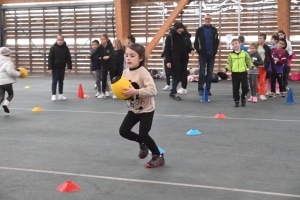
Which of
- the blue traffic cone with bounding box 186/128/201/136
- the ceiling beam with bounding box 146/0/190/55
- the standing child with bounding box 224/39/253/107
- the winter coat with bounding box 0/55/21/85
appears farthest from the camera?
the ceiling beam with bounding box 146/0/190/55

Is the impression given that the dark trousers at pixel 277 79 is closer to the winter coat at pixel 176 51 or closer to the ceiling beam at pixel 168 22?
the winter coat at pixel 176 51

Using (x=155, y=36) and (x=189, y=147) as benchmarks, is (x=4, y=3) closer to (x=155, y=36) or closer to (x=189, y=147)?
(x=155, y=36)

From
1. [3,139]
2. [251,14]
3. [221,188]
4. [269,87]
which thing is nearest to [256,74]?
[269,87]

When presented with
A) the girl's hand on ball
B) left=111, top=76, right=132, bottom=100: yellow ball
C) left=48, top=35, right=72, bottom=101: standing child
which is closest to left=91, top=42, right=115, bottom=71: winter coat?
left=48, top=35, right=72, bottom=101: standing child

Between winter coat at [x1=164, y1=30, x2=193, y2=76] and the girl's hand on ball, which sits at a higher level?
winter coat at [x1=164, y1=30, x2=193, y2=76]

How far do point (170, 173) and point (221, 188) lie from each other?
793mm

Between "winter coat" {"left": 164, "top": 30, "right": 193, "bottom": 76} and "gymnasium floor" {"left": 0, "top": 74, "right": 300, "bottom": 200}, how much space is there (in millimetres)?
1923

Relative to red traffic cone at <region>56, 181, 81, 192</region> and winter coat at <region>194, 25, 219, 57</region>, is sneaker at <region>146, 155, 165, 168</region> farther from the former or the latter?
winter coat at <region>194, 25, 219, 57</region>

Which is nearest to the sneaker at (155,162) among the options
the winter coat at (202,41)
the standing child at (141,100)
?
the standing child at (141,100)

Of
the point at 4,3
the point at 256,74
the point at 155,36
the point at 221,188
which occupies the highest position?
the point at 4,3

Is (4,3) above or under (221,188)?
above

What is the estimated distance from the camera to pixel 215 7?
21.4m

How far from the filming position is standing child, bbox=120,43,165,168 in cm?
577

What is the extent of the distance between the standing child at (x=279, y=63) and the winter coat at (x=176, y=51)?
2.42 meters
